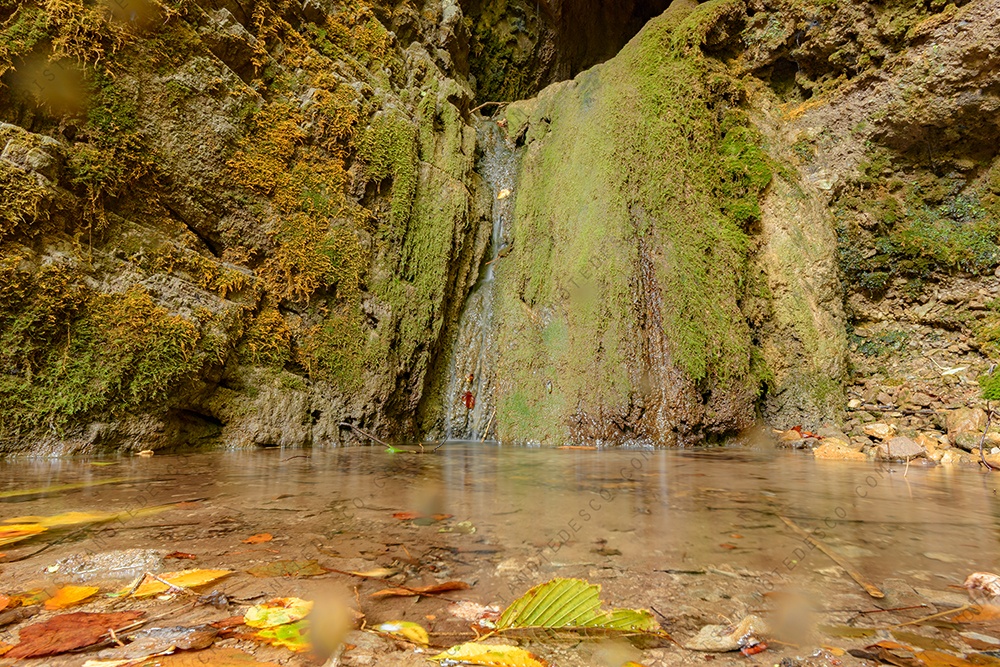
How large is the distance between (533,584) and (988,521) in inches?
73.4

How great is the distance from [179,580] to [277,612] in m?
0.30

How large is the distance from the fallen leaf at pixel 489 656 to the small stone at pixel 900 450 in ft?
15.3

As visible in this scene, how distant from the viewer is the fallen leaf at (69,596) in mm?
894

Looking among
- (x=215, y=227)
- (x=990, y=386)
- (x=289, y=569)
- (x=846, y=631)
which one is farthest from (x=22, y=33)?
(x=990, y=386)

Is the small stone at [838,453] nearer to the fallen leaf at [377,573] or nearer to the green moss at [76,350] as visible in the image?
the fallen leaf at [377,573]

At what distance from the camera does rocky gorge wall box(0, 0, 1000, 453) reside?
3596 millimetres

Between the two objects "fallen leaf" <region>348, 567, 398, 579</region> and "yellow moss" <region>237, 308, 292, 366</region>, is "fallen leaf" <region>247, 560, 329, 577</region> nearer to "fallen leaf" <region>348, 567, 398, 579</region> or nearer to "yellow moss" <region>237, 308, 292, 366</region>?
"fallen leaf" <region>348, 567, 398, 579</region>

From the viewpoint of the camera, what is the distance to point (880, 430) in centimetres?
476

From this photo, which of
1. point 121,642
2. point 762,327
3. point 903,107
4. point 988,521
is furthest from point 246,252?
point 903,107

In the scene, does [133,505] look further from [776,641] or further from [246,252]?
[246,252]

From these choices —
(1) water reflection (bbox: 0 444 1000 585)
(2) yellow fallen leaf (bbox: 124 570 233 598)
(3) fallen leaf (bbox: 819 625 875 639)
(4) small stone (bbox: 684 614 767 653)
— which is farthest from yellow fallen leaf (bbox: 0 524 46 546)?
(3) fallen leaf (bbox: 819 625 875 639)

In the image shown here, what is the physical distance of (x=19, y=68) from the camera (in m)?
3.48

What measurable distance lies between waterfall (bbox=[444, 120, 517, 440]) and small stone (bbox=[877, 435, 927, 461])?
3.76m

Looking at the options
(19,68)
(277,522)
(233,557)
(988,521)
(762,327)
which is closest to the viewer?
(233,557)
